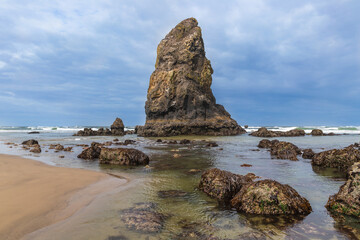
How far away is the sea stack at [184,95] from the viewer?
4669 centimetres

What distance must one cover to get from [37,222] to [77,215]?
0.69 metres

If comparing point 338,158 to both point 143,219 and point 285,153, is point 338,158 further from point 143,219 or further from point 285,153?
point 143,219

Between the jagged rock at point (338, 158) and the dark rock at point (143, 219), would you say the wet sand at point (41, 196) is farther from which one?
the jagged rock at point (338, 158)

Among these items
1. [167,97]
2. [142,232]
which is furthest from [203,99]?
[142,232]

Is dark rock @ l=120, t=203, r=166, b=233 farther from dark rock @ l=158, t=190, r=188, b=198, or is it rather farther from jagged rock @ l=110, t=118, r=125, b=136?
jagged rock @ l=110, t=118, r=125, b=136

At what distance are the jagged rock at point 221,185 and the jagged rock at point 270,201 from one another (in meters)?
0.75

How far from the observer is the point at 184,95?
4772cm

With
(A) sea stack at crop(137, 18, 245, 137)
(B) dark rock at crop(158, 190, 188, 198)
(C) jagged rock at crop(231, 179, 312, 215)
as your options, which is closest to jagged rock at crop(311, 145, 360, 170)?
(C) jagged rock at crop(231, 179, 312, 215)

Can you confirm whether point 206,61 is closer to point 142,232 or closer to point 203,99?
point 203,99

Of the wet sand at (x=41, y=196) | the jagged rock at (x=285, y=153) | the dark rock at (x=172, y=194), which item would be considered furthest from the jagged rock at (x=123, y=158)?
the jagged rock at (x=285, y=153)

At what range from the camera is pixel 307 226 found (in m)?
3.97

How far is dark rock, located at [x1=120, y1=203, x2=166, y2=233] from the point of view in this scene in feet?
12.3

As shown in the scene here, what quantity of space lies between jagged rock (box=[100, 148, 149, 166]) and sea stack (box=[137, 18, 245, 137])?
31.8 meters

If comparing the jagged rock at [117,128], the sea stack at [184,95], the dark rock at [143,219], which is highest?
the sea stack at [184,95]
